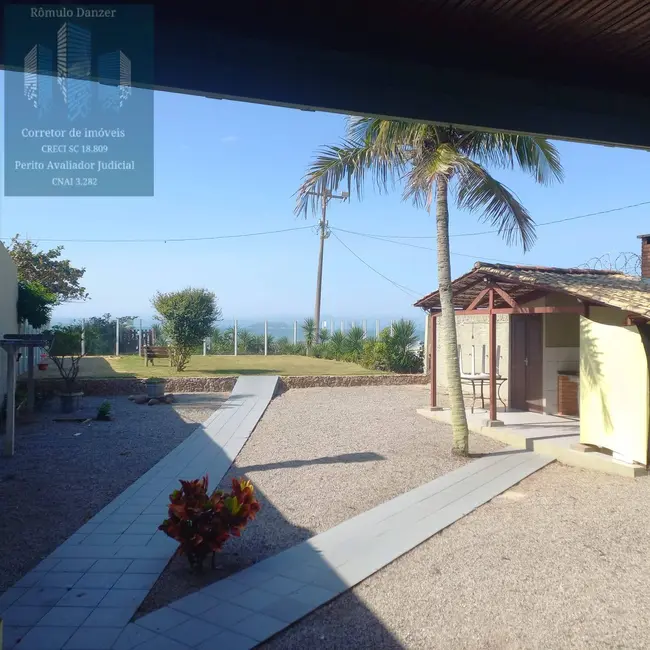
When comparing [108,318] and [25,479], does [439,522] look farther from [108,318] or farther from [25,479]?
[108,318]

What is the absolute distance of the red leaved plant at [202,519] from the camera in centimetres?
439

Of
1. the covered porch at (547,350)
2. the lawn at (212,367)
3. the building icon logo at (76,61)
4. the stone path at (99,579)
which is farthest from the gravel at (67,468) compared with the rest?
the covered porch at (547,350)

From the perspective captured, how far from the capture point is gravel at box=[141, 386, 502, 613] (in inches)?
200

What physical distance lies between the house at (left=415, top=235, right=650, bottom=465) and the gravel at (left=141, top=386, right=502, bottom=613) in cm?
189

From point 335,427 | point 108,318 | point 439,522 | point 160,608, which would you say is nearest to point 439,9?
point 160,608

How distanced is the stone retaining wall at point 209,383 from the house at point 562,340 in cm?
312

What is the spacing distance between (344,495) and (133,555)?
2770mm

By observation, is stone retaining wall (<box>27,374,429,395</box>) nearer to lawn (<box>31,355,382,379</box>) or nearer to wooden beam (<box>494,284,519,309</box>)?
lawn (<box>31,355,382,379</box>)

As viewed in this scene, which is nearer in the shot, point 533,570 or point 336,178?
point 533,570

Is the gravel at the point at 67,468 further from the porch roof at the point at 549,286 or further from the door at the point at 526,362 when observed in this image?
the door at the point at 526,362

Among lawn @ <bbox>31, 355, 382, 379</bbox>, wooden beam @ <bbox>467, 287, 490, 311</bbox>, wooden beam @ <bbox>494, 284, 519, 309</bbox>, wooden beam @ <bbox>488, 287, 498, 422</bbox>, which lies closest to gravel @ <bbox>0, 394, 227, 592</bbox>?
lawn @ <bbox>31, 355, 382, 379</bbox>

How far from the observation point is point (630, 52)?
2719 millimetres

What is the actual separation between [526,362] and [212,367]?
1189 centimetres

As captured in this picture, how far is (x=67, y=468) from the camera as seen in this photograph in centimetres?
807
